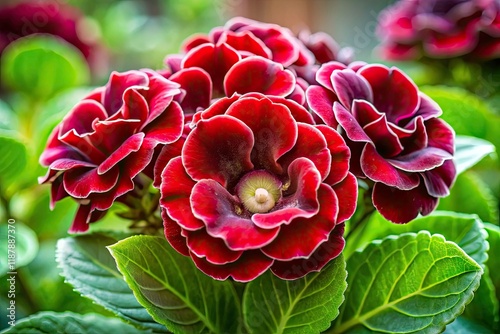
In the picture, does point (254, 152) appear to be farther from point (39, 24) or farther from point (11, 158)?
point (39, 24)

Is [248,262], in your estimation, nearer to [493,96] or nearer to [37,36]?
[493,96]

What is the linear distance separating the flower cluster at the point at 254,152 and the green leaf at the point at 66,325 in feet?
0.33

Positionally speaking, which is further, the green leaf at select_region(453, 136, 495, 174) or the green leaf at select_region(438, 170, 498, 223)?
the green leaf at select_region(438, 170, 498, 223)

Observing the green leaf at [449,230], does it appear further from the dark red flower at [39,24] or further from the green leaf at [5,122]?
the dark red flower at [39,24]

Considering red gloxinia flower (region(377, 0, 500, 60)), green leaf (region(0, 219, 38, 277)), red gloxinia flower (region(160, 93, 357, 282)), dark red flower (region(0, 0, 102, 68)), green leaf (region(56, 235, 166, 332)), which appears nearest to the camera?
red gloxinia flower (region(160, 93, 357, 282))

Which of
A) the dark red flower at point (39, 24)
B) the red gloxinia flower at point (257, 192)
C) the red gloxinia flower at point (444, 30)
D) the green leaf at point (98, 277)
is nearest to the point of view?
the red gloxinia flower at point (257, 192)

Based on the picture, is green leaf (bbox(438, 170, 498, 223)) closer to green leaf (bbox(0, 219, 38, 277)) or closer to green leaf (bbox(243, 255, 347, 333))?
green leaf (bbox(243, 255, 347, 333))

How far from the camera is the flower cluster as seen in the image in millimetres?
411

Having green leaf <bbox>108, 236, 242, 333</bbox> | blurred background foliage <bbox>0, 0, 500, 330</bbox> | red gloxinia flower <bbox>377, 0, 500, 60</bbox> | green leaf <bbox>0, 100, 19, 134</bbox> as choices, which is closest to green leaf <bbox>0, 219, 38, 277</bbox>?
blurred background foliage <bbox>0, 0, 500, 330</bbox>

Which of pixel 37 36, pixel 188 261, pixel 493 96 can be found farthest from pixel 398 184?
pixel 37 36

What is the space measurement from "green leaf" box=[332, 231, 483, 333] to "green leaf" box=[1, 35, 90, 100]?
0.60 meters

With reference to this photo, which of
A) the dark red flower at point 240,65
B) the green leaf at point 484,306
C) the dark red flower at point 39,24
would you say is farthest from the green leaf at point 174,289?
the dark red flower at point 39,24

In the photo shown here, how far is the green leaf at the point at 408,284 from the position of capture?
461 millimetres

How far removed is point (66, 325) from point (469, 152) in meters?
0.39
